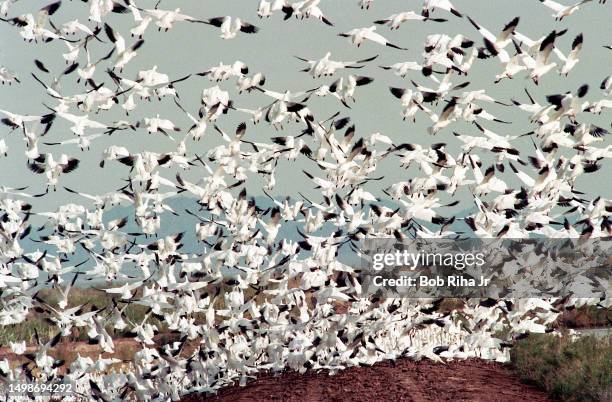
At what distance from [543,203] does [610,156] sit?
882mm

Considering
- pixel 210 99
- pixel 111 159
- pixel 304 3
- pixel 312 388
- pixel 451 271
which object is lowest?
pixel 312 388

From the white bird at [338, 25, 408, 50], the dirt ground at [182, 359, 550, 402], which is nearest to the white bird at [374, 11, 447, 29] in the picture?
the white bird at [338, 25, 408, 50]

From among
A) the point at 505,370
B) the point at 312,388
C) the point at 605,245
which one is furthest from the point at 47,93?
the point at 505,370

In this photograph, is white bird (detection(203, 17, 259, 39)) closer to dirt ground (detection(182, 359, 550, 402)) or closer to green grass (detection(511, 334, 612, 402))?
dirt ground (detection(182, 359, 550, 402))

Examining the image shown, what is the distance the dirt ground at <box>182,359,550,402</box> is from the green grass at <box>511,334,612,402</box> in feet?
0.99

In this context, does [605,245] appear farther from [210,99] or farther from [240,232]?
[210,99]

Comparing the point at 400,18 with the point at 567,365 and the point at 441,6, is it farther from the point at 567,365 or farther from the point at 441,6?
the point at 567,365

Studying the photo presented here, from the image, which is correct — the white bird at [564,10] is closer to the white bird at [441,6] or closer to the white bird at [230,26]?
the white bird at [441,6]

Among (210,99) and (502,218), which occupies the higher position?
(210,99)

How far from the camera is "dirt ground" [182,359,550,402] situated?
10109 millimetres

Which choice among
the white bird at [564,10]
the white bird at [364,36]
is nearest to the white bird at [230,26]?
the white bird at [364,36]

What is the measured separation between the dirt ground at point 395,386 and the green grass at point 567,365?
302 mm

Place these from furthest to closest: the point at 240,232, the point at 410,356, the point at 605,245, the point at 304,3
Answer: the point at 410,356 → the point at 605,245 → the point at 240,232 → the point at 304,3

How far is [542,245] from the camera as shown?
10961 millimetres
